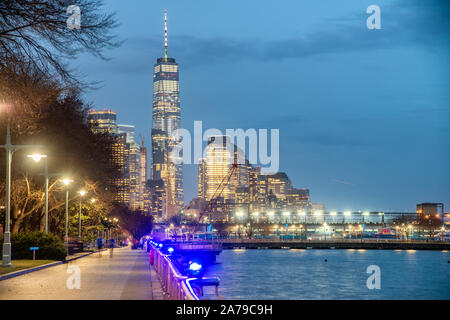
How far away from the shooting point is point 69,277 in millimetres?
29938

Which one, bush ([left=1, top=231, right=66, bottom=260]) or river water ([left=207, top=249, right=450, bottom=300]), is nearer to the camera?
bush ([left=1, top=231, right=66, bottom=260])

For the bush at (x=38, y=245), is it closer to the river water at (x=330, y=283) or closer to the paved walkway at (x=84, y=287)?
the paved walkway at (x=84, y=287)

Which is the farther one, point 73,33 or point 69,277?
point 69,277

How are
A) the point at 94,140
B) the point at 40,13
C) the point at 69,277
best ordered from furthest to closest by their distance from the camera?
the point at 94,140 < the point at 69,277 < the point at 40,13

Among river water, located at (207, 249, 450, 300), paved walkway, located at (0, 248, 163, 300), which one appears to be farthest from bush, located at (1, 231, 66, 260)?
river water, located at (207, 249, 450, 300)

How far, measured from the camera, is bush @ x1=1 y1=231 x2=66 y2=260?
44.8 meters

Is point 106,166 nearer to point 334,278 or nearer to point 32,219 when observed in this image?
point 32,219

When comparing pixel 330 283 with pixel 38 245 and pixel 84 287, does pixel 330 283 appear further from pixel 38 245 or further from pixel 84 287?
pixel 84 287

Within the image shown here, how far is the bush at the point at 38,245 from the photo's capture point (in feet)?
147

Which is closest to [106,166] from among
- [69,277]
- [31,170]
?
[31,170]

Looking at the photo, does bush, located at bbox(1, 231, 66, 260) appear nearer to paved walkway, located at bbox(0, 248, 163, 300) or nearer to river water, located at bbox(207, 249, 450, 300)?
paved walkway, located at bbox(0, 248, 163, 300)

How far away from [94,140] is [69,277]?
102ft

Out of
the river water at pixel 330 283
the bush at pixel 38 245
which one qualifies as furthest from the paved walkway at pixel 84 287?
the river water at pixel 330 283

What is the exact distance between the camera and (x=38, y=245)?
149 ft
